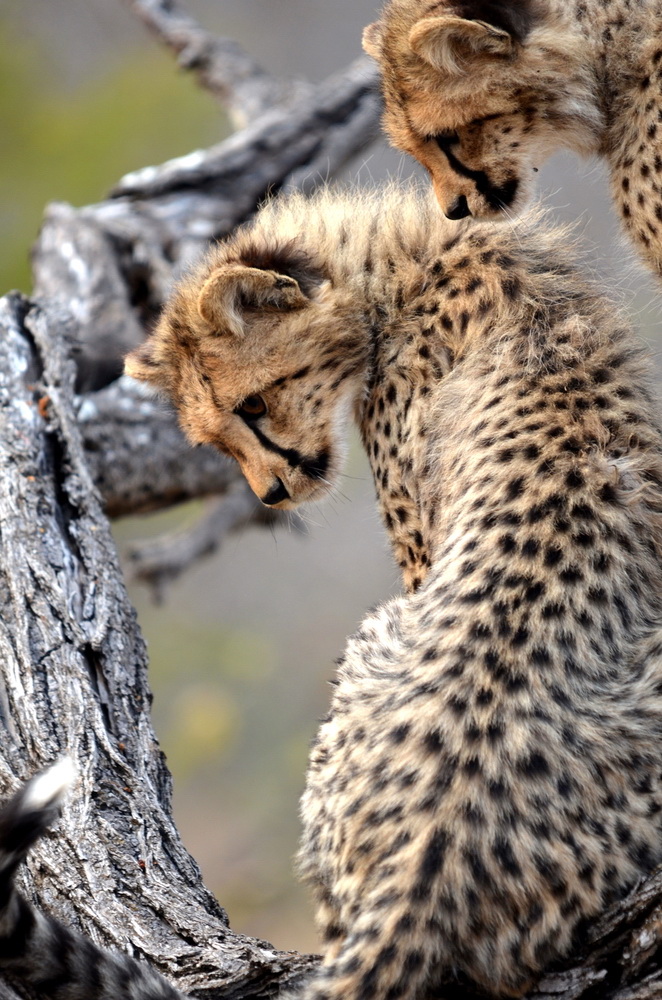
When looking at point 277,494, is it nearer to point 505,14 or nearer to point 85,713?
point 85,713

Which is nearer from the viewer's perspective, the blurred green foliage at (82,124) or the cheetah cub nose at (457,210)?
the cheetah cub nose at (457,210)

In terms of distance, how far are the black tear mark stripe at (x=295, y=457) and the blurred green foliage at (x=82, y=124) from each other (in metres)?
7.47

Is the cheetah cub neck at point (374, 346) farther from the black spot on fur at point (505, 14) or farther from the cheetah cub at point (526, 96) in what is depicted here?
the black spot on fur at point (505, 14)

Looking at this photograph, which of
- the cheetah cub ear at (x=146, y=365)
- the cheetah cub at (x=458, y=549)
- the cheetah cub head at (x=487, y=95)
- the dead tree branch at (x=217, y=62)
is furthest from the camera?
the dead tree branch at (x=217, y=62)

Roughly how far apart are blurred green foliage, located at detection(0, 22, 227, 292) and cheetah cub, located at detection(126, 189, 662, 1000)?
7234 mm

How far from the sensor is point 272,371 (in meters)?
3.01

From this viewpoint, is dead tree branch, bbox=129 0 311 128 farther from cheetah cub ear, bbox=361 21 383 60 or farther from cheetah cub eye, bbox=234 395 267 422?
cheetah cub eye, bbox=234 395 267 422

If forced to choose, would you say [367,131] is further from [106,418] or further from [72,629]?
[72,629]

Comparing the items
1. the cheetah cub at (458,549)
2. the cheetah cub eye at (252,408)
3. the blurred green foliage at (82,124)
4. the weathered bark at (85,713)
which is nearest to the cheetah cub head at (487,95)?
the cheetah cub at (458,549)

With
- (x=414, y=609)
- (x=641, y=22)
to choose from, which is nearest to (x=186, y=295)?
(x=414, y=609)

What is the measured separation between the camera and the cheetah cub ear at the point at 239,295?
9.30 ft

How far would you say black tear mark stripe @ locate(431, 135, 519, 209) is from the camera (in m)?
3.11

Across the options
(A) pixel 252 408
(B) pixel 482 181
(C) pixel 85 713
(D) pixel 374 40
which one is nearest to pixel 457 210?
(B) pixel 482 181

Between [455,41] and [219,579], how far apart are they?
243 inches
